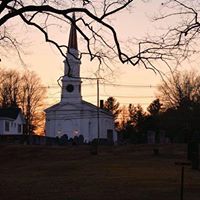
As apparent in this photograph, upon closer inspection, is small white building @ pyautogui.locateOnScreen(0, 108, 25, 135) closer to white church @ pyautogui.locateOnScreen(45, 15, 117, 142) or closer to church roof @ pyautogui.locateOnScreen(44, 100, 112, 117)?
white church @ pyautogui.locateOnScreen(45, 15, 117, 142)

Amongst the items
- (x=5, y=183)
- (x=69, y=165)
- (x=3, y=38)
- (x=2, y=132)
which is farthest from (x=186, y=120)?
(x=3, y=38)

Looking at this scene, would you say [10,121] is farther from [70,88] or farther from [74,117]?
[70,88]

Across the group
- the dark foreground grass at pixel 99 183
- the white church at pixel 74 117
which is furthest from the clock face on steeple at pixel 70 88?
the dark foreground grass at pixel 99 183

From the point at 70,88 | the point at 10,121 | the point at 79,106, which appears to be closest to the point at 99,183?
the point at 10,121

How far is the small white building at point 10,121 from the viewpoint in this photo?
87375 mm

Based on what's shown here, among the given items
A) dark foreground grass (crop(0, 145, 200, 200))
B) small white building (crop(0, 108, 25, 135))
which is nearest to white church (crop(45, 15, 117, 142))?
small white building (crop(0, 108, 25, 135))

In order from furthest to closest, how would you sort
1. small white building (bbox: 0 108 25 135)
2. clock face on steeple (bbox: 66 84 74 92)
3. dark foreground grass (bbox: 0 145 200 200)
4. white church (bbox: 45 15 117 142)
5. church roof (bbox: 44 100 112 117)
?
clock face on steeple (bbox: 66 84 74 92)
church roof (bbox: 44 100 112 117)
white church (bbox: 45 15 117 142)
small white building (bbox: 0 108 25 135)
dark foreground grass (bbox: 0 145 200 200)

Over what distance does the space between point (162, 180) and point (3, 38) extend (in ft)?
35.8

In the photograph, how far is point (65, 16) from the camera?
1442cm

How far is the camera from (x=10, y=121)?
89125 mm

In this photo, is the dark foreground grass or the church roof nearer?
the dark foreground grass

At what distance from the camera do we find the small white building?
287 feet

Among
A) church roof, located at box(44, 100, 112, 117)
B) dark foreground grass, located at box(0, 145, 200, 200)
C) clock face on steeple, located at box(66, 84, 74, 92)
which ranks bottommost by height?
dark foreground grass, located at box(0, 145, 200, 200)

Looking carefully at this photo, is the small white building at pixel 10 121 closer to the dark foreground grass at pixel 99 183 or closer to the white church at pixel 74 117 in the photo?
the white church at pixel 74 117
